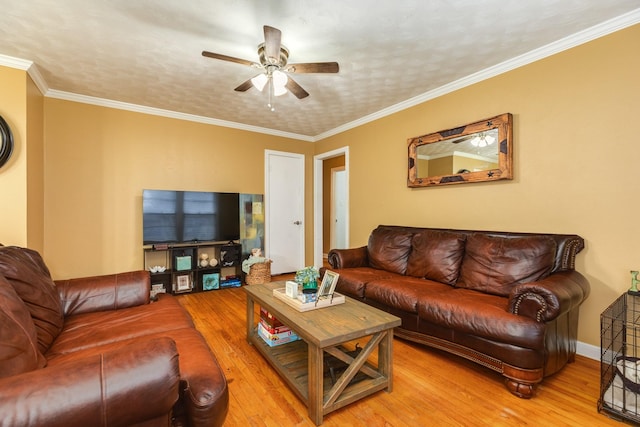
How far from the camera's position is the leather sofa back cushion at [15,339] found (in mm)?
949

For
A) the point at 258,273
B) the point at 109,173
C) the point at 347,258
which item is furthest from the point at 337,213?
the point at 109,173

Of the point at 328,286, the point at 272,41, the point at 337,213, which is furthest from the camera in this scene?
the point at 337,213

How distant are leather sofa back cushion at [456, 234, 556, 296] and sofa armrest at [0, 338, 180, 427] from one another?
2.33 metres

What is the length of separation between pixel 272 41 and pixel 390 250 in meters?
2.31

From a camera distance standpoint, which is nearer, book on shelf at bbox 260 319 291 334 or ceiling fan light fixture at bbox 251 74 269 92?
book on shelf at bbox 260 319 291 334

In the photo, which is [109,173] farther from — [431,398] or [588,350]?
[588,350]

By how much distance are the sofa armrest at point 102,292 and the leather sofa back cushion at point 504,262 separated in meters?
2.60

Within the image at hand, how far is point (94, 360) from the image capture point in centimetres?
88

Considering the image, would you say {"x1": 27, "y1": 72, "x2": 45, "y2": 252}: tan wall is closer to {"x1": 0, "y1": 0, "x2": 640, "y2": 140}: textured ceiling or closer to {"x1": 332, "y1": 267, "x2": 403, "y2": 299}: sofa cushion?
{"x1": 0, "y1": 0, "x2": 640, "y2": 140}: textured ceiling

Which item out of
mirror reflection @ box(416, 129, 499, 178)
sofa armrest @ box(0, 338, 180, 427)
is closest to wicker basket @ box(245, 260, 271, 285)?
mirror reflection @ box(416, 129, 499, 178)

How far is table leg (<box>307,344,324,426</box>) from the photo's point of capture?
4.98ft

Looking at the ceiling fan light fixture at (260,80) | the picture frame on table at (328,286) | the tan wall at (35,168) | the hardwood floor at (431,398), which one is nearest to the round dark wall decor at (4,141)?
the tan wall at (35,168)

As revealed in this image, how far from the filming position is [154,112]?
12.7 feet

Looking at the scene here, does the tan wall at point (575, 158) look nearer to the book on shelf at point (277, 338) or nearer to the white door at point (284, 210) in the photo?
the book on shelf at point (277, 338)
